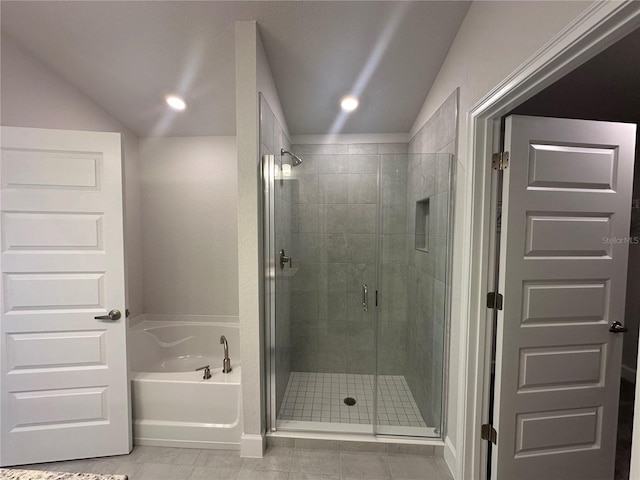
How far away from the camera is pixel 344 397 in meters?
2.23

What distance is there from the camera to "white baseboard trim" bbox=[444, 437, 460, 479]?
1.56m

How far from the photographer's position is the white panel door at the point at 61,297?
1585mm

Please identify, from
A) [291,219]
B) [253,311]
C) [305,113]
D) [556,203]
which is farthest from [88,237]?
[556,203]

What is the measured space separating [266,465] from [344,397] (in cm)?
80

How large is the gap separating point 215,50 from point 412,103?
160 cm

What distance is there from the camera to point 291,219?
2277 millimetres

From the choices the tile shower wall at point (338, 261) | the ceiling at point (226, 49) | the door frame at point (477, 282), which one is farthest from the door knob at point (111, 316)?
the door frame at point (477, 282)

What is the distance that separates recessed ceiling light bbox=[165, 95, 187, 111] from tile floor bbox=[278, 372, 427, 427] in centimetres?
261

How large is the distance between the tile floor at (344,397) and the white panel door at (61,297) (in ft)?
3.95

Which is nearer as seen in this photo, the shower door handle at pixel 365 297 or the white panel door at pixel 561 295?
the white panel door at pixel 561 295

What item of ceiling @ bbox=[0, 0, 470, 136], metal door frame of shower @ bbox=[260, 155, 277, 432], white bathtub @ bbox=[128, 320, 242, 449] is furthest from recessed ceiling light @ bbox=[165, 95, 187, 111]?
white bathtub @ bbox=[128, 320, 242, 449]

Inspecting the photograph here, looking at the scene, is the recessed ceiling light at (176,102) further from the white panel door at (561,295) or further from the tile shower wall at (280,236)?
the white panel door at (561,295)

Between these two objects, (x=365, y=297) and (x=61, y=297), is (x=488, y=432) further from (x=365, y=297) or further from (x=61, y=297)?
(x=61, y=297)

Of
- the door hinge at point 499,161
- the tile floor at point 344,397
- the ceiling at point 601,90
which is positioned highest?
the ceiling at point 601,90
